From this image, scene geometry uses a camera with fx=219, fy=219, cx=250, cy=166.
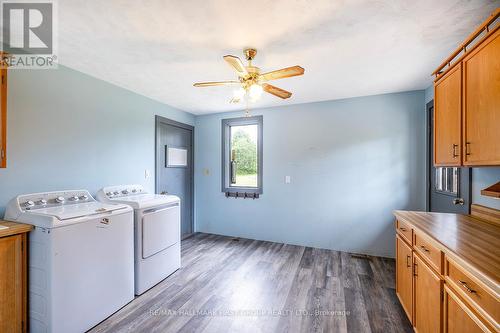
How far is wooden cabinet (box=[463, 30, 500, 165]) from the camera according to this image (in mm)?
1343

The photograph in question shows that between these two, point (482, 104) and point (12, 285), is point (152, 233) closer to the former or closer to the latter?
point (12, 285)

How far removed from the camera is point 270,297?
2281 mm

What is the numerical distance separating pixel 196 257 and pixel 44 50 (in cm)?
296

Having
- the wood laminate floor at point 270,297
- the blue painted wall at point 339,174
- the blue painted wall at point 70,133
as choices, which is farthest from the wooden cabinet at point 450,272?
the blue painted wall at point 70,133

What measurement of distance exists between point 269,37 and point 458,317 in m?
2.19

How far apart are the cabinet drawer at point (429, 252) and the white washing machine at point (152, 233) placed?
254cm

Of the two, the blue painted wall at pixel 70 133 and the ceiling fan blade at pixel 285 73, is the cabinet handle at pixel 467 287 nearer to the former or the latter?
the ceiling fan blade at pixel 285 73

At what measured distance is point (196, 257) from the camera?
10.8ft

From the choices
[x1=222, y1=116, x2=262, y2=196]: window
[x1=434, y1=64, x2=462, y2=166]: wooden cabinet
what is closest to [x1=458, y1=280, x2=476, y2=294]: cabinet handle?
[x1=434, y1=64, x2=462, y2=166]: wooden cabinet

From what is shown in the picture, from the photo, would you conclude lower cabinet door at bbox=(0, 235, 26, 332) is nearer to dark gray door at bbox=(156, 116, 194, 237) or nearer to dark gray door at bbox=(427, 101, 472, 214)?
dark gray door at bbox=(156, 116, 194, 237)

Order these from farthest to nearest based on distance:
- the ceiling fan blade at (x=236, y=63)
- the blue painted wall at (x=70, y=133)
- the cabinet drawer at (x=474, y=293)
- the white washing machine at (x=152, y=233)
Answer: the white washing machine at (x=152, y=233), the blue painted wall at (x=70, y=133), the ceiling fan blade at (x=236, y=63), the cabinet drawer at (x=474, y=293)

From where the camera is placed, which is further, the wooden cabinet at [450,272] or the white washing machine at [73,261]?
the white washing machine at [73,261]

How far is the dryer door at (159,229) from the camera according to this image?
2.41 meters

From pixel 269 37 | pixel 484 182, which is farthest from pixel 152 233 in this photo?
pixel 484 182
